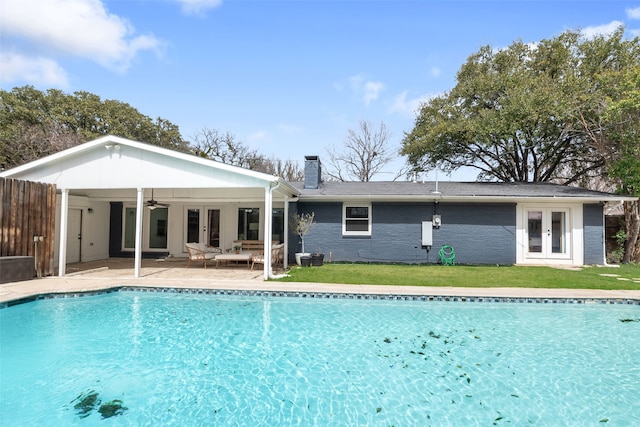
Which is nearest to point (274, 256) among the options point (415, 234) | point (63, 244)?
point (415, 234)

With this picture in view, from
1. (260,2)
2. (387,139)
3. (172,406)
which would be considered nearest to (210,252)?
(260,2)

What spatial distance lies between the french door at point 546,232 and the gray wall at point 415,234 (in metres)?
0.72

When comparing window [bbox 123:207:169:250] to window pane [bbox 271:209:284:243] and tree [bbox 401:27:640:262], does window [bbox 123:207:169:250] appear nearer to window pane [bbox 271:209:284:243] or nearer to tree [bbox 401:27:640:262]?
window pane [bbox 271:209:284:243]

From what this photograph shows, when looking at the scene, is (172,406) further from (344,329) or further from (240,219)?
(240,219)

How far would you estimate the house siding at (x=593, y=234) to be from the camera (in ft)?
42.3

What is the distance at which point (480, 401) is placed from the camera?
3.86 meters

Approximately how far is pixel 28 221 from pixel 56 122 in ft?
71.5

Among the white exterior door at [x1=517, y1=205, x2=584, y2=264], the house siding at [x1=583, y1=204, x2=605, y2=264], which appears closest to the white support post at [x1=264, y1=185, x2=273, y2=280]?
the white exterior door at [x1=517, y1=205, x2=584, y2=264]

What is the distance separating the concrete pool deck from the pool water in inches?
13.9

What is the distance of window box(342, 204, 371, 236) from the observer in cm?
1364

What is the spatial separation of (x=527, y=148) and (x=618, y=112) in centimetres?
685

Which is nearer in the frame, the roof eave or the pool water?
A: the pool water

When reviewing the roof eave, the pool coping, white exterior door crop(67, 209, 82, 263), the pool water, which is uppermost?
the roof eave

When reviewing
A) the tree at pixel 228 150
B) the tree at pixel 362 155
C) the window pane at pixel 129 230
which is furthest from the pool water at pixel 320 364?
the tree at pixel 228 150
